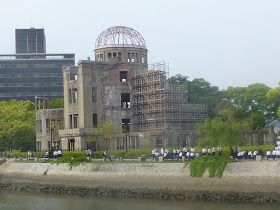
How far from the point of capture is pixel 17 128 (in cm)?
10425

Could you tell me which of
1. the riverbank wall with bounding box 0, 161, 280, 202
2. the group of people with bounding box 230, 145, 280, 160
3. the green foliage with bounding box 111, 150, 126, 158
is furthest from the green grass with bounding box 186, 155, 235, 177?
the green foliage with bounding box 111, 150, 126, 158

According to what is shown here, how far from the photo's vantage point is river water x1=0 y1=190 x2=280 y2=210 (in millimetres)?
48219

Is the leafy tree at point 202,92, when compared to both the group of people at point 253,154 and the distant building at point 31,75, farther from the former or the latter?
the distant building at point 31,75

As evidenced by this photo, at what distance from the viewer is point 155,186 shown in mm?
56250

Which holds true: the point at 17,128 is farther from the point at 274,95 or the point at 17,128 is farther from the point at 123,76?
the point at 274,95

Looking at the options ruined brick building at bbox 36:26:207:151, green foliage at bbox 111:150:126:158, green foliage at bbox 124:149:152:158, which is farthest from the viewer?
ruined brick building at bbox 36:26:207:151

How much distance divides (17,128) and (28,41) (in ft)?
249

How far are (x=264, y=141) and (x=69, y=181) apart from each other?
2506 cm

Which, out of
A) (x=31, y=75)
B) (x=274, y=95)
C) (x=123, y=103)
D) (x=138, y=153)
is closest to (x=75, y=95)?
(x=123, y=103)

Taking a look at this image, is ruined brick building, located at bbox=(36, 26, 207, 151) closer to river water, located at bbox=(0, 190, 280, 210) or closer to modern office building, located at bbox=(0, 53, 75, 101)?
river water, located at bbox=(0, 190, 280, 210)

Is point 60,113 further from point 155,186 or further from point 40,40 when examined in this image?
point 40,40

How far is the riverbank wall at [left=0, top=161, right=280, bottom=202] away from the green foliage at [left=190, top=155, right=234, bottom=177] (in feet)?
1.44

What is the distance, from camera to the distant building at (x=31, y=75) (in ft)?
532

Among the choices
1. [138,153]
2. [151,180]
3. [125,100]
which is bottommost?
[151,180]
